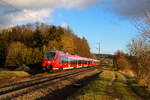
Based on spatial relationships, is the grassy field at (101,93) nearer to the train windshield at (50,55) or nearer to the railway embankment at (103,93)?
the railway embankment at (103,93)

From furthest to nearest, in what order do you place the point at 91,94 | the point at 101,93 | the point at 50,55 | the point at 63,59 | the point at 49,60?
A: the point at 63,59 → the point at 50,55 → the point at 49,60 → the point at 101,93 → the point at 91,94

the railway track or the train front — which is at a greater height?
the train front

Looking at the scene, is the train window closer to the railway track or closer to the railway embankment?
the railway track

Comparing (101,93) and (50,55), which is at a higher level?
(50,55)

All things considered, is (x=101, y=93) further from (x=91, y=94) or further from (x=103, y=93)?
(x=91, y=94)

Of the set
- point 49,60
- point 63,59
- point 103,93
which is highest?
point 63,59

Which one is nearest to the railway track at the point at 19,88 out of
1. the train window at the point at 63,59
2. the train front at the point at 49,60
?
the train front at the point at 49,60

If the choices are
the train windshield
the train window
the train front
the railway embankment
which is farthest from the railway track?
the train window

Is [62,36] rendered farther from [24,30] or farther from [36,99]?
[36,99]


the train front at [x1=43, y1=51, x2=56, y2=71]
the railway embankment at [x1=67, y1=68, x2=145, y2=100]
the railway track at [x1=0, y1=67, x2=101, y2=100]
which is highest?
the train front at [x1=43, y1=51, x2=56, y2=71]

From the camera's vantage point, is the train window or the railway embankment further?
the train window

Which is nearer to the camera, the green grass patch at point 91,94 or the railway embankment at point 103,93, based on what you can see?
the green grass patch at point 91,94

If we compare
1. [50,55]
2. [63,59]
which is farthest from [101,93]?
[63,59]

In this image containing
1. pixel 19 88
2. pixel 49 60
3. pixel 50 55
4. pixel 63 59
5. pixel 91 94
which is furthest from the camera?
pixel 63 59
